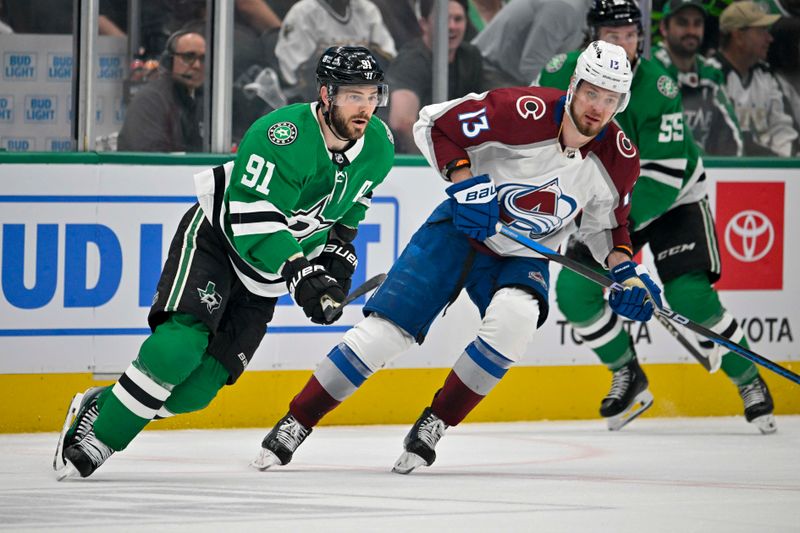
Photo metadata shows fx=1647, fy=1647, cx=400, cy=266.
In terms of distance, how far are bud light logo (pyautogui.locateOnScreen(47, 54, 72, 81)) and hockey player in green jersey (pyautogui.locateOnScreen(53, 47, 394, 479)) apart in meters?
1.41

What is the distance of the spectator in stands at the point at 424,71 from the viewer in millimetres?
6133

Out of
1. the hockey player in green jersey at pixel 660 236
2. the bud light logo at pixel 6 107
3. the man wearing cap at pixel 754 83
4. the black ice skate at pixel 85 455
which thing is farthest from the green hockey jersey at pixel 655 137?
the black ice skate at pixel 85 455

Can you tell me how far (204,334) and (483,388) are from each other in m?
0.74

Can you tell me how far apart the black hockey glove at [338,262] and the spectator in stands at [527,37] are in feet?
6.49

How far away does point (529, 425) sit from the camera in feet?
19.8

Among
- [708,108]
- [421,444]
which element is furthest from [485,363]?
[708,108]

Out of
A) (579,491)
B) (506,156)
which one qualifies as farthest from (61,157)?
(579,491)

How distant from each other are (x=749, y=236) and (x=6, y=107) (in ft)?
9.29

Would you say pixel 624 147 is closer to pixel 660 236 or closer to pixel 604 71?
pixel 604 71

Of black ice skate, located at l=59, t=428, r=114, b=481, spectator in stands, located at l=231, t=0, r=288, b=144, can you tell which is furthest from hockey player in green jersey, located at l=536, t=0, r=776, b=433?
black ice skate, located at l=59, t=428, r=114, b=481

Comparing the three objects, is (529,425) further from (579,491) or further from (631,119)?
(579,491)

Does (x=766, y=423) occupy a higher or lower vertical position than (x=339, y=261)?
lower

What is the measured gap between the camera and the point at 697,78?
6.54 metres

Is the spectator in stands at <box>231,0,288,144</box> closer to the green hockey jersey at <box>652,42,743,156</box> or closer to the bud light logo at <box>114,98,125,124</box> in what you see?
the bud light logo at <box>114,98,125,124</box>
